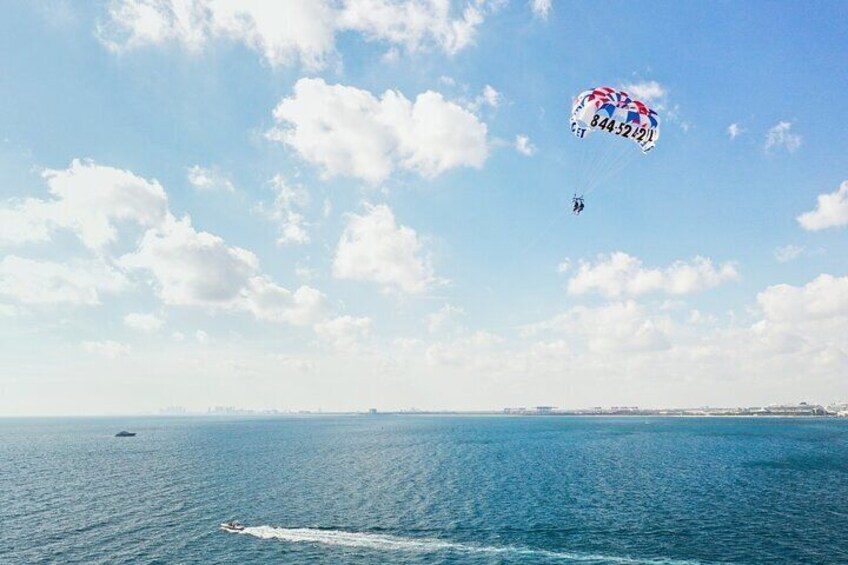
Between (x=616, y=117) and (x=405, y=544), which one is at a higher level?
(x=616, y=117)

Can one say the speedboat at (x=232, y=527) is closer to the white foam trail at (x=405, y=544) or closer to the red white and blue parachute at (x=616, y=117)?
the white foam trail at (x=405, y=544)

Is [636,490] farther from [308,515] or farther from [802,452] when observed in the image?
[802,452]

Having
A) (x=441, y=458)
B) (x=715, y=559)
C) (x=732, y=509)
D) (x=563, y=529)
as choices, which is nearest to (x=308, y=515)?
(x=563, y=529)

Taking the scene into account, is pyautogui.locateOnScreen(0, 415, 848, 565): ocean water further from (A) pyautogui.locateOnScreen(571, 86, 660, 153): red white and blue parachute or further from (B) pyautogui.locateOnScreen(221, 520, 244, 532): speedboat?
(A) pyautogui.locateOnScreen(571, 86, 660, 153): red white and blue parachute

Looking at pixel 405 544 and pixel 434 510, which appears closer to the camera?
pixel 405 544

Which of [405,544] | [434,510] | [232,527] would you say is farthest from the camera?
[434,510]

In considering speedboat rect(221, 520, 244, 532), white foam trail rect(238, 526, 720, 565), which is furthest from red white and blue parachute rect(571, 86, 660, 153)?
speedboat rect(221, 520, 244, 532)

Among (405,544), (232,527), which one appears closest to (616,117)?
(405,544)

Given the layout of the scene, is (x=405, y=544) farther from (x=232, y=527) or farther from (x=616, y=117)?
(x=616, y=117)
